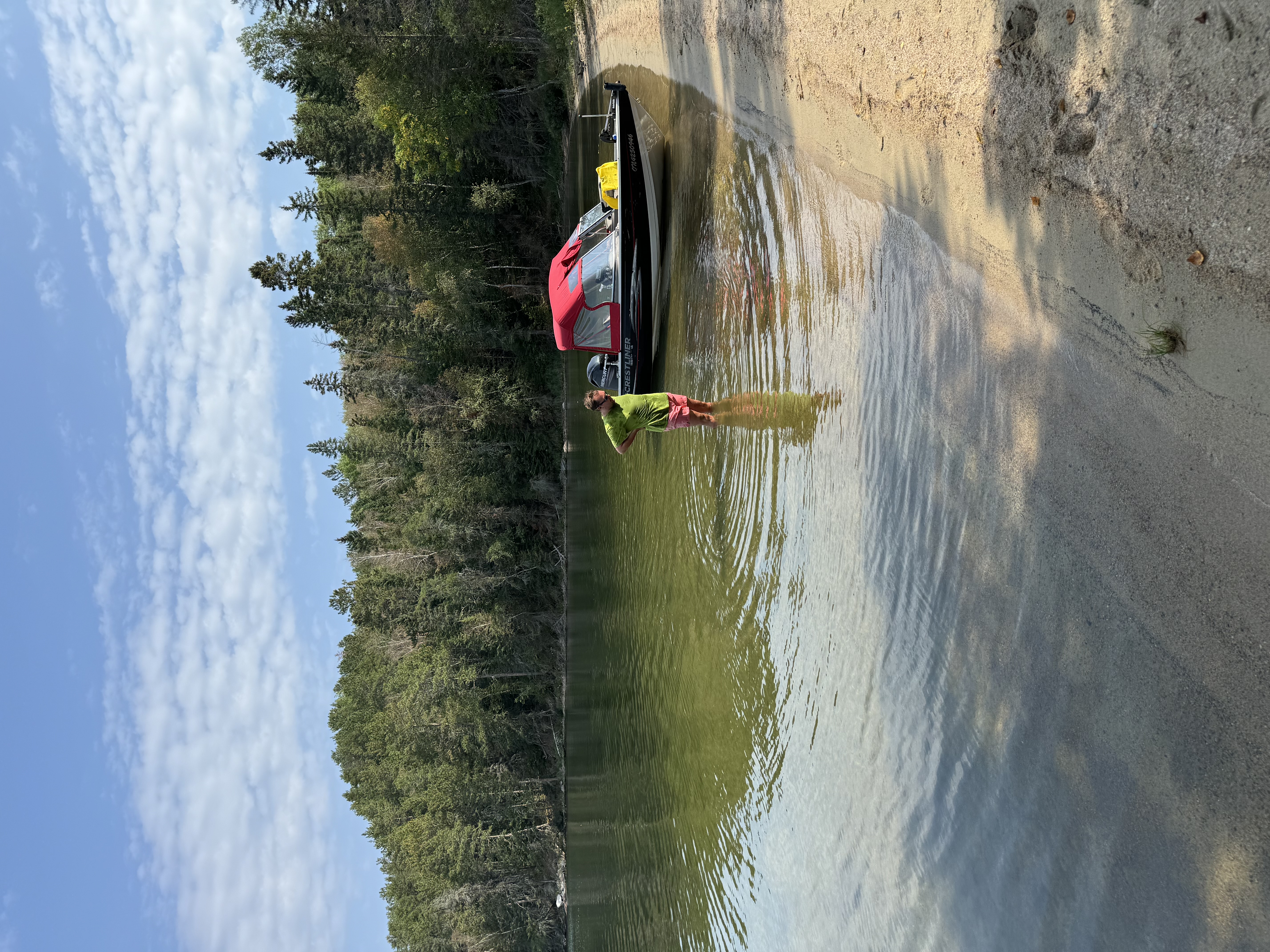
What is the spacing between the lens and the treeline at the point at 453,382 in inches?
912

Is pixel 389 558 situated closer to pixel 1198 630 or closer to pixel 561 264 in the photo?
pixel 561 264

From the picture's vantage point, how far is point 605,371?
17.3m

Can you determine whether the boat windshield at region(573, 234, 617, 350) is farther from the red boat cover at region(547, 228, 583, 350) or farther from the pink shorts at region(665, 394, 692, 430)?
the pink shorts at region(665, 394, 692, 430)

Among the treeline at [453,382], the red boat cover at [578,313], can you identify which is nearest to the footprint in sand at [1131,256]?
the red boat cover at [578,313]

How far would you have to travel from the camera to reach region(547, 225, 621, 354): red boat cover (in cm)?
1634

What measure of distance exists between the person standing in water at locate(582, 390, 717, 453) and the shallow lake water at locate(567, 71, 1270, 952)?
1.38 feet

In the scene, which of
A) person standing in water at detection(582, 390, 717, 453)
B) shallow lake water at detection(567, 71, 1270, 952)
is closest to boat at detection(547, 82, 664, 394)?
shallow lake water at detection(567, 71, 1270, 952)

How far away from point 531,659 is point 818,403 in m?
25.2

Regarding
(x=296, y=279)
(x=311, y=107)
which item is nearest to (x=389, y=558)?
(x=296, y=279)

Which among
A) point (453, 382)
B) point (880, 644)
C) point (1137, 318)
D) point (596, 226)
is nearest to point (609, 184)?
point (596, 226)

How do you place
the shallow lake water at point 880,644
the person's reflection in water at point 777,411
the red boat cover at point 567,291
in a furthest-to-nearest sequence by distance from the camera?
the red boat cover at point 567,291
the person's reflection in water at point 777,411
the shallow lake water at point 880,644

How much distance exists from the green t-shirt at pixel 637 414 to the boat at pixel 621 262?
3170 millimetres

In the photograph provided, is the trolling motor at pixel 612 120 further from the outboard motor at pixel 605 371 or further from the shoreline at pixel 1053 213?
the shoreline at pixel 1053 213

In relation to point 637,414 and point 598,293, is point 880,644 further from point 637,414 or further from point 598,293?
point 598,293
